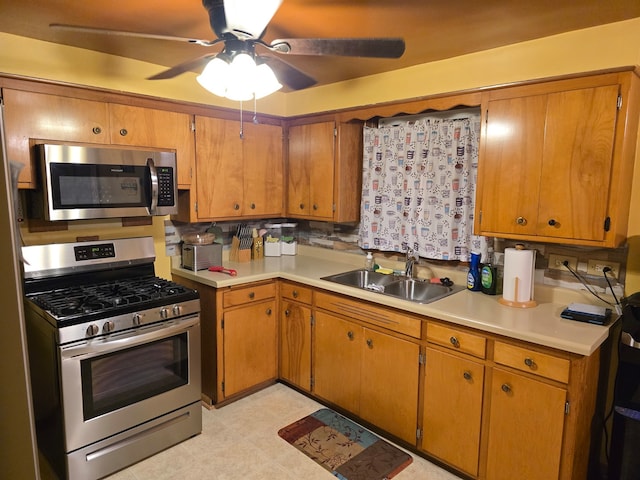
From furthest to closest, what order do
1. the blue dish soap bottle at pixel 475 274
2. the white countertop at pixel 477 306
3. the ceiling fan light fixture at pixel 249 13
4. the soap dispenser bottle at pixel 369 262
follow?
the soap dispenser bottle at pixel 369 262, the blue dish soap bottle at pixel 475 274, the white countertop at pixel 477 306, the ceiling fan light fixture at pixel 249 13

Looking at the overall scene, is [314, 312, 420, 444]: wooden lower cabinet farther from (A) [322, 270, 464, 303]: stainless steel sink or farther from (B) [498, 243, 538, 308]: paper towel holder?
(B) [498, 243, 538, 308]: paper towel holder

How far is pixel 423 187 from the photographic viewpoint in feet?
9.43

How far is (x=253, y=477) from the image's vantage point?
2248 millimetres

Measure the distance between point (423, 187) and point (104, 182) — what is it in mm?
2022

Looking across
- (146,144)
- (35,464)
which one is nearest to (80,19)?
(146,144)

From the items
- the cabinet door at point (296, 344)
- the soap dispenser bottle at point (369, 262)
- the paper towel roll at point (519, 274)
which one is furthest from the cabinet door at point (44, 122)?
the paper towel roll at point (519, 274)

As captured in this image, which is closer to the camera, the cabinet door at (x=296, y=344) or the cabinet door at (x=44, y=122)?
the cabinet door at (x=44, y=122)

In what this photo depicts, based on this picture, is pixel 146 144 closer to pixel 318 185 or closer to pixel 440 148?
pixel 318 185

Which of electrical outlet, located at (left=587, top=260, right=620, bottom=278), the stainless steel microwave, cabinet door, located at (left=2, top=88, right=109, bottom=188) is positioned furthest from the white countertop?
cabinet door, located at (left=2, top=88, right=109, bottom=188)

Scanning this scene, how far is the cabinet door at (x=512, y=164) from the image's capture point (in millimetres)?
2100

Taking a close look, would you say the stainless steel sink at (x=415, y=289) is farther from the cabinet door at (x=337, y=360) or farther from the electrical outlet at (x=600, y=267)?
the electrical outlet at (x=600, y=267)

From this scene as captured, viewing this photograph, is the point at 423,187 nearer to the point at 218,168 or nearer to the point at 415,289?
the point at 415,289

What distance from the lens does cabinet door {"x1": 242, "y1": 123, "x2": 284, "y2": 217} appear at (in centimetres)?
325

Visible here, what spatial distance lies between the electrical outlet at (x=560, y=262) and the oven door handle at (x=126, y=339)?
2.09 metres
